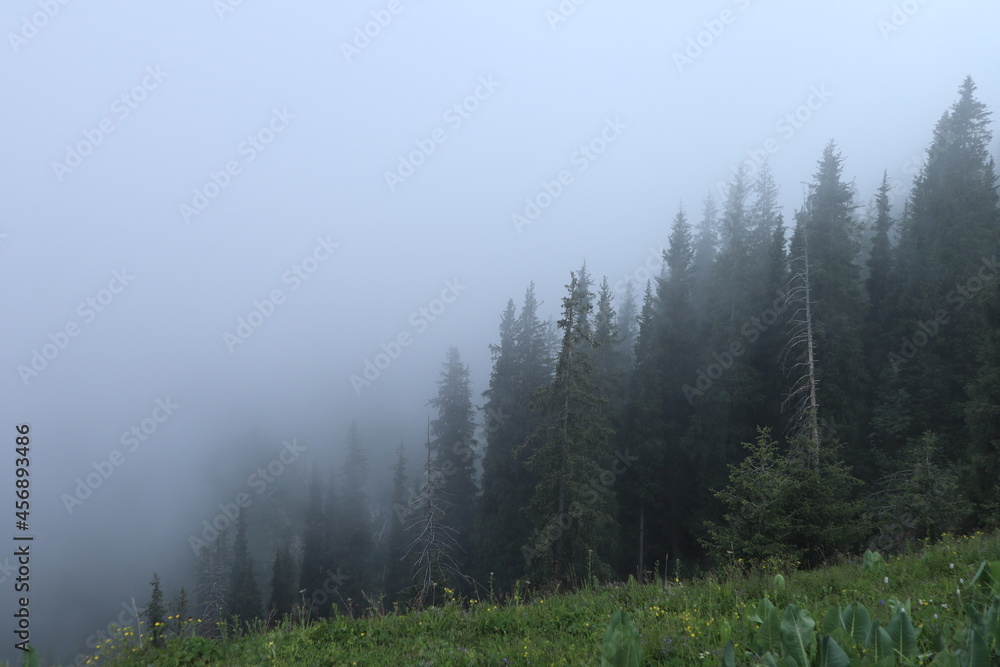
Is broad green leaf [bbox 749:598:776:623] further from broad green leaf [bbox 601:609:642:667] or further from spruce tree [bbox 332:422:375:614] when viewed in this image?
spruce tree [bbox 332:422:375:614]

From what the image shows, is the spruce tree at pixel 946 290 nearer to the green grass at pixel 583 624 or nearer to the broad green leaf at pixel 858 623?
the green grass at pixel 583 624

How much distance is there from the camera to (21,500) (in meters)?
9.77

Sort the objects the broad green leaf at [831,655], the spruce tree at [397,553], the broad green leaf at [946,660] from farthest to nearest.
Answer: the spruce tree at [397,553] < the broad green leaf at [831,655] < the broad green leaf at [946,660]

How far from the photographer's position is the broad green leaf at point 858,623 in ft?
9.70

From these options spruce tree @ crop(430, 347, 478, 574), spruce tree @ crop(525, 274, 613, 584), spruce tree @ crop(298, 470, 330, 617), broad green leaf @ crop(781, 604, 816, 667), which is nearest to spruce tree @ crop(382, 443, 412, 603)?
spruce tree @ crop(430, 347, 478, 574)

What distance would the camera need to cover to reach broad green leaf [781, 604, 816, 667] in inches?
106

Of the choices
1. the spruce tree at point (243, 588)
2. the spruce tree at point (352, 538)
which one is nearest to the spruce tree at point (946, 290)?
the spruce tree at point (352, 538)

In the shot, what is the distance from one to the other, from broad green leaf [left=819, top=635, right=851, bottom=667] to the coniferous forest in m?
9.92

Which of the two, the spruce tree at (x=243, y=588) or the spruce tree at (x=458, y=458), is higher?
the spruce tree at (x=458, y=458)

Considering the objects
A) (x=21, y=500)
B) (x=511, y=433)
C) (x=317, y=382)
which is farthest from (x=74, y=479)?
(x=21, y=500)

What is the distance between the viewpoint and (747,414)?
89.8ft

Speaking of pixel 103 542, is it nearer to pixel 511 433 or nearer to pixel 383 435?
pixel 383 435

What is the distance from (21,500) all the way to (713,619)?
42.1ft

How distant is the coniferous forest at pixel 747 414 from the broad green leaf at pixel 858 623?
9.21m
